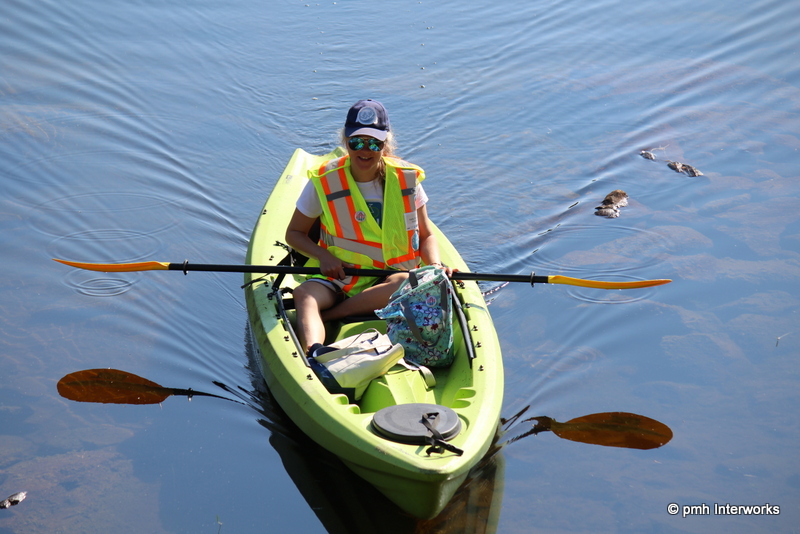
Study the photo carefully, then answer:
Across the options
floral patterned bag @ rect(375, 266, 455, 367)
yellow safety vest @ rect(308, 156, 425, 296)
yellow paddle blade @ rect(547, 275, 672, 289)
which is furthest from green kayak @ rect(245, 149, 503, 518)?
yellow paddle blade @ rect(547, 275, 672, 289)

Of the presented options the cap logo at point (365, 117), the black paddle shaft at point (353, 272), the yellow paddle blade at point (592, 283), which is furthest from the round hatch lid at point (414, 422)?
the cap logo at point (365, 117)

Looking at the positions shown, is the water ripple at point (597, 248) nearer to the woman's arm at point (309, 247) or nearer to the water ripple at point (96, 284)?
the woman's arm at point (309, 247)

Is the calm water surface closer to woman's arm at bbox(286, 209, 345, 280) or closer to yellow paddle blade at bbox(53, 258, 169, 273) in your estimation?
yellow paddle blade at bbox(53, 258, 169, 273)

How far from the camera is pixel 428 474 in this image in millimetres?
2975

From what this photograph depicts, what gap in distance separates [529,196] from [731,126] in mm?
2780

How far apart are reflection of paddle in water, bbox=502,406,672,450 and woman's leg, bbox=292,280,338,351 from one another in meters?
1.11

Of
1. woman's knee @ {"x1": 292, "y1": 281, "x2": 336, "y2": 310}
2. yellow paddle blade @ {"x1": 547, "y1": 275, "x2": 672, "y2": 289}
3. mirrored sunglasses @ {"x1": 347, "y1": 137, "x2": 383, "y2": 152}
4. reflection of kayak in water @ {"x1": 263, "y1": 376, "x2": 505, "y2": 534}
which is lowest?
reflection of kayak in water @ {"x1": 263, "y1": 376, "x2": 505, "y2": 534}

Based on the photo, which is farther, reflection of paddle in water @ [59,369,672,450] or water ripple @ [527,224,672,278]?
water ripple @ [527,224,672,278]

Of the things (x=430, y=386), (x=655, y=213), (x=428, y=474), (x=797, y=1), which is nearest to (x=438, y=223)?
(x=655, y=213)

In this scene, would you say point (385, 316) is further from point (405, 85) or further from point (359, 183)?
point (405, 85)

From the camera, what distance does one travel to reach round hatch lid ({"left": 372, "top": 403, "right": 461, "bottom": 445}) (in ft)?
10.3

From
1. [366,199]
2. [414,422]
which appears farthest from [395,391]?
[366,199]

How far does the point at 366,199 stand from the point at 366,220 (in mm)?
114

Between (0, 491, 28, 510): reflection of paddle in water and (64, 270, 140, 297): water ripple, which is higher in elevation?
(64, 270, 140, 297): water ripple
